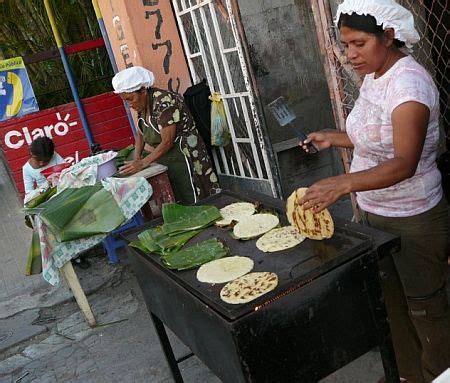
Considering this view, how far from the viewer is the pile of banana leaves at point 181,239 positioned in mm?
2039

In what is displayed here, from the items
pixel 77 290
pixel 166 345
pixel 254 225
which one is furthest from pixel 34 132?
pixel 254 225

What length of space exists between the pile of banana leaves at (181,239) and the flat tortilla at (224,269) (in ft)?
0.15

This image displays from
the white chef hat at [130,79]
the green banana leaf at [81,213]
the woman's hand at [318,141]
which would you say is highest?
the white chef hat at [130,79]

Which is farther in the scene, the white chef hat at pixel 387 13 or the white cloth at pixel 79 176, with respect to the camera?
the white cloth at pixel 79 176

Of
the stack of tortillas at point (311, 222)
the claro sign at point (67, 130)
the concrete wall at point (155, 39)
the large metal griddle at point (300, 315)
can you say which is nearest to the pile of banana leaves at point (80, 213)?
the large metal griddle at point (300, 315)

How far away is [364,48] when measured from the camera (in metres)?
1.77

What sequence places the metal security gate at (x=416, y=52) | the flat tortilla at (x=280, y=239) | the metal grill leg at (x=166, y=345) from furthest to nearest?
the metal security gate at (x=416, y=52) → the metal grill leg at (x=166, y=345) → the flat tortilla at (x=280, y=239)

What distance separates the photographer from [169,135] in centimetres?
434

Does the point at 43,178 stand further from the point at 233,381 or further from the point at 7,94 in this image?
the point at 233,381

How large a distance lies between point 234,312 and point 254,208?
2.98 ft

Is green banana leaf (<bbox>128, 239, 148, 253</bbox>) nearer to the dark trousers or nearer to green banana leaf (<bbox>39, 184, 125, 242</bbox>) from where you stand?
the dark trousers

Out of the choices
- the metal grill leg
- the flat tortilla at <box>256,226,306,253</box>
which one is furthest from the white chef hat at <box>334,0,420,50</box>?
the metal grill leg

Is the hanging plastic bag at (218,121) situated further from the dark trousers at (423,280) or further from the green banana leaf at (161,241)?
the dark trousers at (423,280)

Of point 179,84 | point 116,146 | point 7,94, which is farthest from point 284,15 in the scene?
point 7,94
